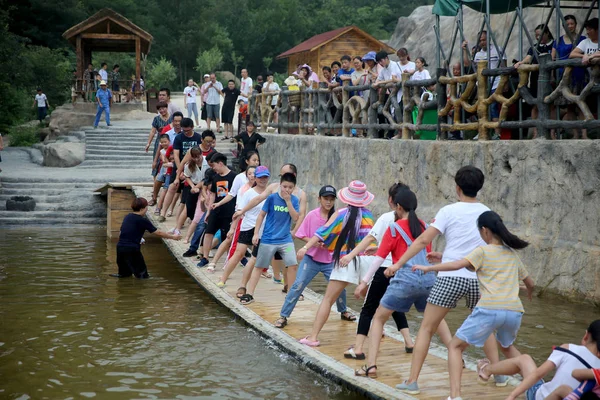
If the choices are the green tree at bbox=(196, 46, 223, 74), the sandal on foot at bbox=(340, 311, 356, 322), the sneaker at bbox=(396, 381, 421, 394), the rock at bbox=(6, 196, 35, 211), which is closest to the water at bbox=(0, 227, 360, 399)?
the sneaker at bbox=(396, 381, 421, 394)

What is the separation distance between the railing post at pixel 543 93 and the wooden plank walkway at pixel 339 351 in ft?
11.5

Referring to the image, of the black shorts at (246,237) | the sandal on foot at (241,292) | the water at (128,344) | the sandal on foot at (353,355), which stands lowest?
the water at (128,344)

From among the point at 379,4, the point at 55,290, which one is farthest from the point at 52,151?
the point at 379,4

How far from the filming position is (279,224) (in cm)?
919

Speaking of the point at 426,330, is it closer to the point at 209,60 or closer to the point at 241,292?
the point at 241,292

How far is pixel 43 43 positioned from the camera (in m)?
46.3

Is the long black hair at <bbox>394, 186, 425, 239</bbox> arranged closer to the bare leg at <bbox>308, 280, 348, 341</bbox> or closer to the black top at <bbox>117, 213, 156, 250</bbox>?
the bare leg at <bbox>308, 280, 348, 341</bbox>

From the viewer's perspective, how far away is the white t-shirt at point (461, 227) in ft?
19.6

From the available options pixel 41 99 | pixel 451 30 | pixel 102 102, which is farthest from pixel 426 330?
pixel 41 99

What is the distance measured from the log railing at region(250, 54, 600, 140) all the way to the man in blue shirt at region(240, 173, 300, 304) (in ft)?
11.6

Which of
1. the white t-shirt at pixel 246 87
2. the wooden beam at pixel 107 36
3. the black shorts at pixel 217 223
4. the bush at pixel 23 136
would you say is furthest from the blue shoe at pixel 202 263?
the bush at pixel 23 136

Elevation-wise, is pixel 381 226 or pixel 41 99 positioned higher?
pixel 41 99

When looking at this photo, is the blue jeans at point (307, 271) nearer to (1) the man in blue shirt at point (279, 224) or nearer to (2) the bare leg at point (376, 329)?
(1) the man in blue shirt at point (279, 224)

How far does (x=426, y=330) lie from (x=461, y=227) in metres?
0.80
